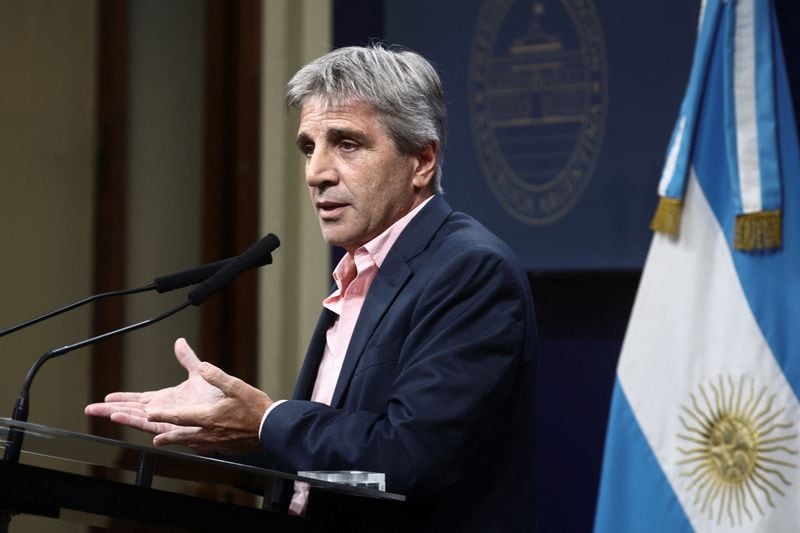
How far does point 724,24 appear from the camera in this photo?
10.8 feet

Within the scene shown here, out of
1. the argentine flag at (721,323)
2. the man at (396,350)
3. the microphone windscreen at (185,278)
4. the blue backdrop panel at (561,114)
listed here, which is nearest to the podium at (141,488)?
the man at (396,350)

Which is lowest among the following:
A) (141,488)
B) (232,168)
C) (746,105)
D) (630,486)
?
(630,486)

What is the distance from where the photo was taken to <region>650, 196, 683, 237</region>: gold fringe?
132 inches

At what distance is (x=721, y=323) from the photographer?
3289 mm

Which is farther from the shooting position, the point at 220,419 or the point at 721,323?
the point at 721,323

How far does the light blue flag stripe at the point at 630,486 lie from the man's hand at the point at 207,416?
1.66 meters

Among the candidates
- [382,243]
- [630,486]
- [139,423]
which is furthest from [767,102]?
[139,423]

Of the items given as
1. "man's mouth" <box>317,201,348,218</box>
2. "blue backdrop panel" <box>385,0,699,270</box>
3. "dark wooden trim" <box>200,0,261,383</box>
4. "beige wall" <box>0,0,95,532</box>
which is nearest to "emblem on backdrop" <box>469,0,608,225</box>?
"blue backdrop panel" <box>385,0,699,270</box>

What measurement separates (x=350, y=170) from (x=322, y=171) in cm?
5

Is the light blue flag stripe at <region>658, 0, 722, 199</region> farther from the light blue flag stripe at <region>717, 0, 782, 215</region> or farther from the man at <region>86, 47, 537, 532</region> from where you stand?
the man at <region>86, 47, 537, 532</region>

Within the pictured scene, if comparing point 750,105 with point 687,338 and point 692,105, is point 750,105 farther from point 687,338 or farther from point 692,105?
point 687,338

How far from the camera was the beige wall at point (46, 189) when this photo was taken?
4441 millimetres

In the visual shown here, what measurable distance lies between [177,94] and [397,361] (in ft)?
9.93

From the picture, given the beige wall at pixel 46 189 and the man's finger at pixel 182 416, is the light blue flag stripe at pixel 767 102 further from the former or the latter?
the beige wall at pixel 46 189
